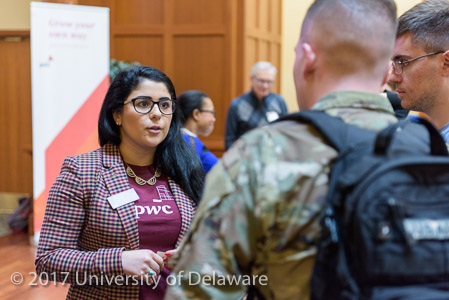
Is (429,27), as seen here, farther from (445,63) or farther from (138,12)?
(138,12)

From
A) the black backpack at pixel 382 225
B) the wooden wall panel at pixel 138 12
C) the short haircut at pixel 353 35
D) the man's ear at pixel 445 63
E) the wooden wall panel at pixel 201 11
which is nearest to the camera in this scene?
the black backpack at pixel 382 225

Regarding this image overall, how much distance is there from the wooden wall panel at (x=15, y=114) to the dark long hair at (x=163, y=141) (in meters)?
4.66

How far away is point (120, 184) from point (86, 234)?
0.68 feet

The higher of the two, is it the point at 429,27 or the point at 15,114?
the point at 429,27

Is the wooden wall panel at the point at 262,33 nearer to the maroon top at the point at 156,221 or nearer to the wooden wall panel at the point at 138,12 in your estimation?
the wooden wall panel at the point at 138,12

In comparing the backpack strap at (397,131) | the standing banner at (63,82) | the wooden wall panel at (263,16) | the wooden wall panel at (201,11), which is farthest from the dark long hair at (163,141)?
the wooden wall panel at (263,16)

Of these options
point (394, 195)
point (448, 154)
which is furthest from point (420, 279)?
point (448, 154)

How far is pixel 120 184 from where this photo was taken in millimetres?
1923

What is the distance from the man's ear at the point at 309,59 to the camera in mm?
1087

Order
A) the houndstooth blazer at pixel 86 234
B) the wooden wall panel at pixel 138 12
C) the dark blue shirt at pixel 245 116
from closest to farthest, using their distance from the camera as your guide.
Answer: the houndstooth blazer at pixel 86 234, the dark blue shirt at pixel 245 116, the wooden wall panel at pixel 138 12

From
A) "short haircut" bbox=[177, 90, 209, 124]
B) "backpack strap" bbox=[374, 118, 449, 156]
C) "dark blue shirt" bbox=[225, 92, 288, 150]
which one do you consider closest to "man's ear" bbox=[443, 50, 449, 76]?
"backpack strap" bbox=[374, 118, 449, 156]

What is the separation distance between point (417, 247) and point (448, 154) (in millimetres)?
259

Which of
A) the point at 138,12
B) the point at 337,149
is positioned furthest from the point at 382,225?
the point at 138,12

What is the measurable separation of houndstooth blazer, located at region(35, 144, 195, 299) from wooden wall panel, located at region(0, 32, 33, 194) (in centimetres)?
485
